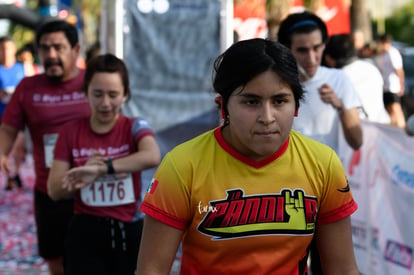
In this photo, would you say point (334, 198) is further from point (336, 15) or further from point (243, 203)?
point (336, 15)

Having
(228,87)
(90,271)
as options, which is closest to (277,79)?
(228,87)

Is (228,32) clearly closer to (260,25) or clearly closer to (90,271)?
(90,271)

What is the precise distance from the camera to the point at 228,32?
7.52 metres

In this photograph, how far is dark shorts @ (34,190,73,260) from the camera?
5.42 m

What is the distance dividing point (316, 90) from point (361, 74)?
6.39ft

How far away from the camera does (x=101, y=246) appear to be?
14.2 ft

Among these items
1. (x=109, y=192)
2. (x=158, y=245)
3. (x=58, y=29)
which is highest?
(x=58, y=29)

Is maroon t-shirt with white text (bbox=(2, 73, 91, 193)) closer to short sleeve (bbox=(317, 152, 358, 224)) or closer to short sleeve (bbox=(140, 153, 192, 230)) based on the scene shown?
short sleeve (bbox=(140, 153, 192, 230))

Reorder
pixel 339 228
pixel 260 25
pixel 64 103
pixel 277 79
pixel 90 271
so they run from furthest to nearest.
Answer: pixel 260 25
pixel 64 103
pixel 90 271
pixel 339 228
pixel 277 79

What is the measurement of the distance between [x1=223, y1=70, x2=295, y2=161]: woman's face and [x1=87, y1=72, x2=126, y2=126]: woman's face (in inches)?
78.6

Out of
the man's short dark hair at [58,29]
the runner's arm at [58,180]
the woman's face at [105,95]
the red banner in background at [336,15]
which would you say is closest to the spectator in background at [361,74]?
the man's short dark hair at [58,29]

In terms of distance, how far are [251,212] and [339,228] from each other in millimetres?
328

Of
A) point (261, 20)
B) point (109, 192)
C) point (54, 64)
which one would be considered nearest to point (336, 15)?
point (261, 20)

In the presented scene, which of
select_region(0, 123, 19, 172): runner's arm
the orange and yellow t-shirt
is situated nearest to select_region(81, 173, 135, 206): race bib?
select_region(0, 123, 19, 172): runner's arm
